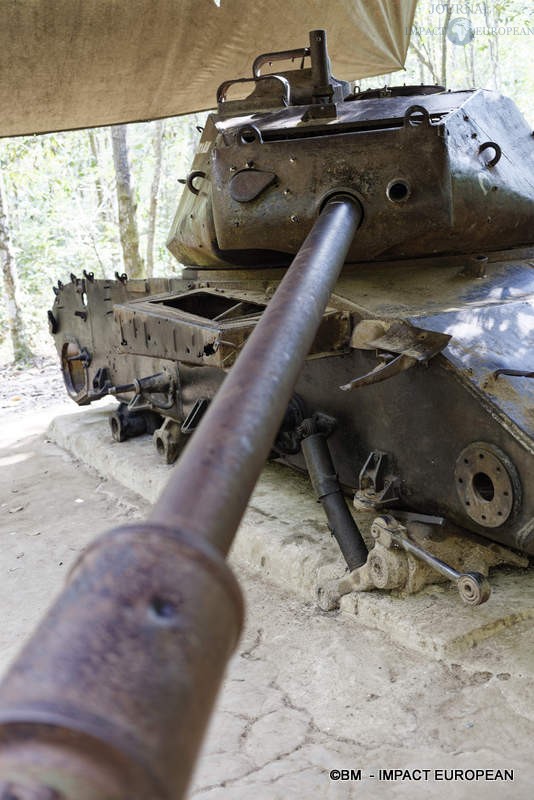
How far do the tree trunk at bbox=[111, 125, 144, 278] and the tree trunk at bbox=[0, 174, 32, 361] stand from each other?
1.64 meters

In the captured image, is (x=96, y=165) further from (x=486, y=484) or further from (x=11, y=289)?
(x=486, y=484)

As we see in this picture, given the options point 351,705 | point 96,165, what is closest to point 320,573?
point 351,705

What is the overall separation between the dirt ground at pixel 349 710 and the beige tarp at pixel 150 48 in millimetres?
4778

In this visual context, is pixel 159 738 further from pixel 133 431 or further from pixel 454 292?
pixel 133 431

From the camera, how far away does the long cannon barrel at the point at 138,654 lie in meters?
0.80

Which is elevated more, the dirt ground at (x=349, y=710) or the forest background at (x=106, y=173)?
the forest background at (x=106, y=173)

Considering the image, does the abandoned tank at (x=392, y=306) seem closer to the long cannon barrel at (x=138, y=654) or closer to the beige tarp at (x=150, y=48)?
the long cannon barrel at (x=138, y=654)

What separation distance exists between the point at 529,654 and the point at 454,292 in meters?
1.65

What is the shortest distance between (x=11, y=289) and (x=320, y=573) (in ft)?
28.8

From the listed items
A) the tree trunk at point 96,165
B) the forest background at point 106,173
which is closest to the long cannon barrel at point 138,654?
the forest background at point 106,173

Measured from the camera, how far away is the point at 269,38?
26.5 ft

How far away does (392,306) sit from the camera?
3.76m

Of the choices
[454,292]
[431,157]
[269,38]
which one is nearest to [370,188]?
[431,157]

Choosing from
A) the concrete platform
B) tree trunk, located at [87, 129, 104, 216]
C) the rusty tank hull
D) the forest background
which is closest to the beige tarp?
the rusty tank hull
